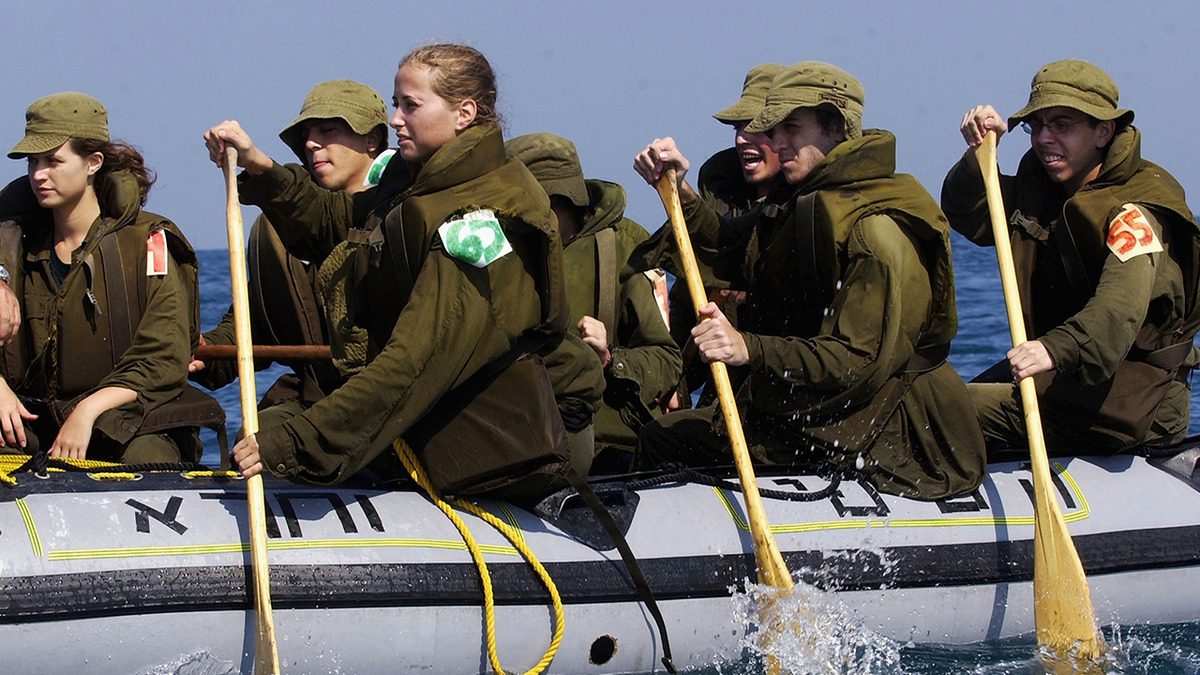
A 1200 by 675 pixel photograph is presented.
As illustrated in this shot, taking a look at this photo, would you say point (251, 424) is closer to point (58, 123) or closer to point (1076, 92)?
point (58, 123)

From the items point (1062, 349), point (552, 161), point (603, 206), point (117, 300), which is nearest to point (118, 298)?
point (117, 300)

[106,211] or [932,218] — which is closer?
[932,218]

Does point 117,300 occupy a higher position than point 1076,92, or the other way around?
point 1076,92

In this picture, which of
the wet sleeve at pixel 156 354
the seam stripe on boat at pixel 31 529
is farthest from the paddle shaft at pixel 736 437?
the seam stripe on boat at pixel 31 529

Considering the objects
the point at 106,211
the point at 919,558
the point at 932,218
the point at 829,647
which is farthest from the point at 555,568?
the point at 106,211

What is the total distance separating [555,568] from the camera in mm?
5031

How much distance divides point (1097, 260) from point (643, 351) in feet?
6.30

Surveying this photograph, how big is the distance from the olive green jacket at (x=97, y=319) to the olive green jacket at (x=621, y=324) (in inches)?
65.8

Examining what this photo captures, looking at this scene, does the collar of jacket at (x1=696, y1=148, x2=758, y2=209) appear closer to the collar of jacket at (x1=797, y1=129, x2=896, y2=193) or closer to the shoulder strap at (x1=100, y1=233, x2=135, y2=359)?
the collar of jacket at (x1=797, y1=129, x2=896, y2=193)

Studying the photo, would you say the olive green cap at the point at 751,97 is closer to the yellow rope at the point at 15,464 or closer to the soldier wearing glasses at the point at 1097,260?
the soldier wearing glasses at the point at 1097,260

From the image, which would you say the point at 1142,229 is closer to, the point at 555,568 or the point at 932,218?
the point at 932,218

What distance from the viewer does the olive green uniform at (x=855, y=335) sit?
5.34 m

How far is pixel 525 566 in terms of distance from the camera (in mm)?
4992

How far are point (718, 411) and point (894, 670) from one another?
1.24 metres
